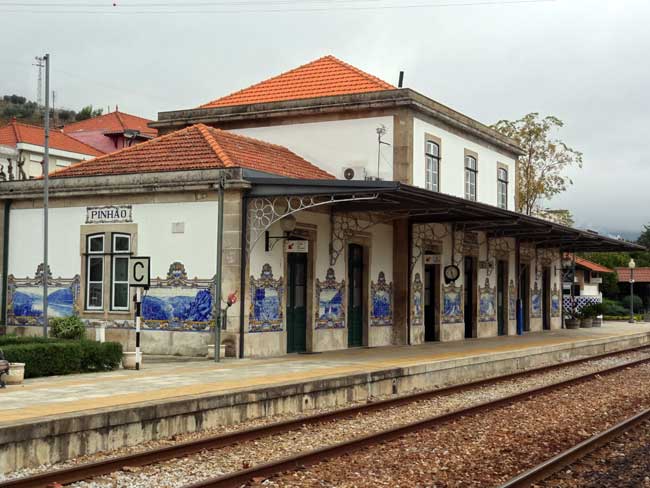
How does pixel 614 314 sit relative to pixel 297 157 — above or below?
below

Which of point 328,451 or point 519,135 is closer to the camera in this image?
point 328,451

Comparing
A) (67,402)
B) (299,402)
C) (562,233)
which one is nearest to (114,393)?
(67,402)

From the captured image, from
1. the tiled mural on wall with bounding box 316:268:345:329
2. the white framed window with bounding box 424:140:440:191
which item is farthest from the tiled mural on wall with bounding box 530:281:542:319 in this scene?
the tiled mural on wall with bounding box 316:268:345:329

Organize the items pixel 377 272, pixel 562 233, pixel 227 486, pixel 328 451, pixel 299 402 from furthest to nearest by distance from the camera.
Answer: pixel 562 233 → pixel 377 272 → pixel 299 402 → pixel 328 451 → pixel 227 486

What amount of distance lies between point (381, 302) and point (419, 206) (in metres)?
3.47

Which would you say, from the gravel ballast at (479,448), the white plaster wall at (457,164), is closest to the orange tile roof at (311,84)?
the white plaster wall at (457,164)

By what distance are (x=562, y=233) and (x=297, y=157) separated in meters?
10.4

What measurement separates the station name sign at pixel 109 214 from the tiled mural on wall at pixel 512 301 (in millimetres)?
15587

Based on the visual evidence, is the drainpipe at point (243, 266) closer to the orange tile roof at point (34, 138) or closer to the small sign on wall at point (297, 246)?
the small sign on wall at point (297, 246)

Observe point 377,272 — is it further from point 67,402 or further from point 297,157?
point 67,402

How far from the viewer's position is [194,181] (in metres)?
17.9

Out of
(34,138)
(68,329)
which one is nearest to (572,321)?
(68,329)

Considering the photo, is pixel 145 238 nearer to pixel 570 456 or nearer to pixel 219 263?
pixel 219 263

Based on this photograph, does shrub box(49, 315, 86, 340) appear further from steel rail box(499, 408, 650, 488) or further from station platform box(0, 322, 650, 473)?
steel rail box(499, 408, 650, 488)
